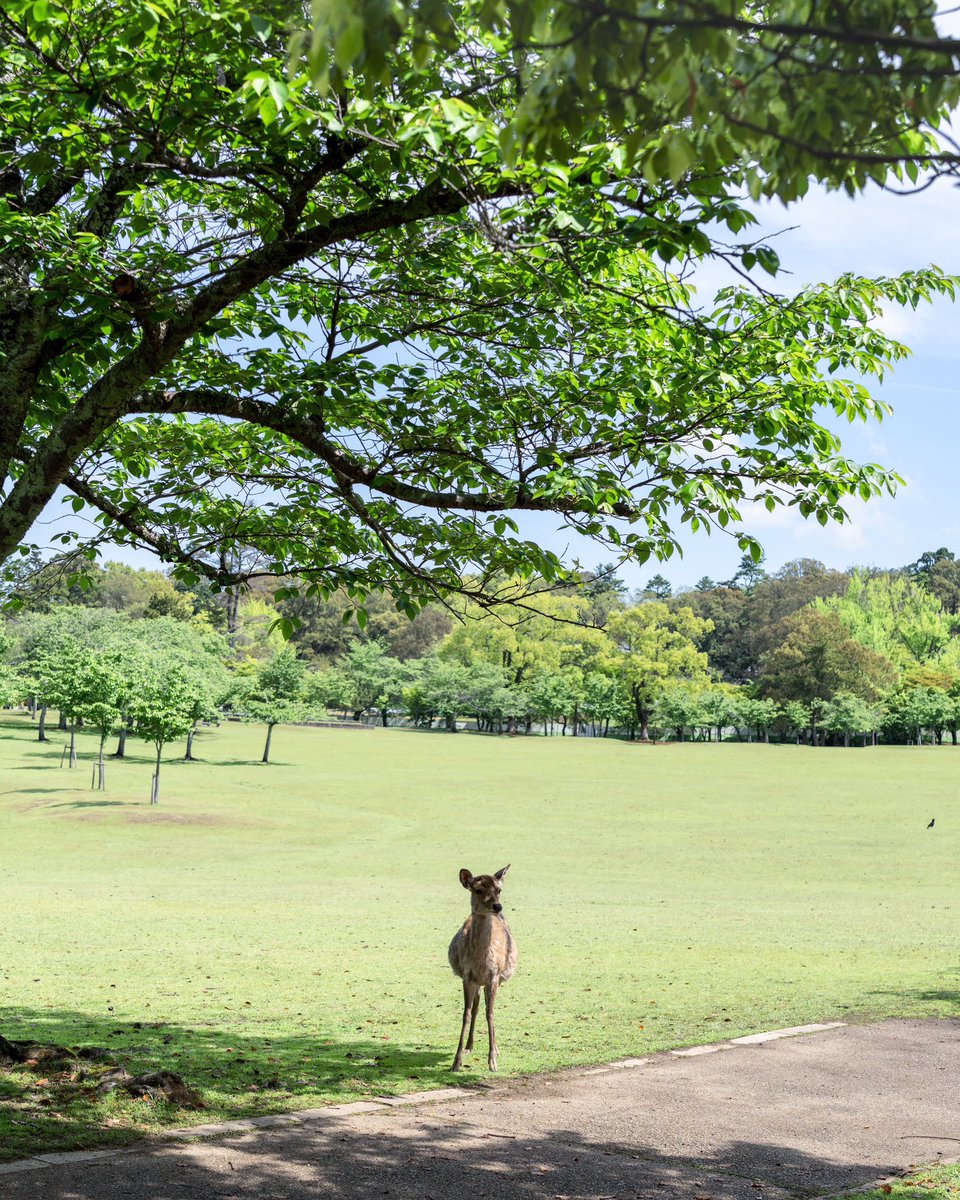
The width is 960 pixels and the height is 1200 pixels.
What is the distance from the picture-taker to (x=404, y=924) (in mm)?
18938

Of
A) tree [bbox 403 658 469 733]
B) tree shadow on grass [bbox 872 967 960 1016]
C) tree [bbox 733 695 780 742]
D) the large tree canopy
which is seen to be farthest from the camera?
tree [bbox 403 658 469 733]

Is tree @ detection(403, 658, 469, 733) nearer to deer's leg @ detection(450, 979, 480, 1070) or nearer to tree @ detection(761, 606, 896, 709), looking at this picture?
tree @ detection(761, 606, 896, 709)

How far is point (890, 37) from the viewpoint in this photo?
2.63 metres

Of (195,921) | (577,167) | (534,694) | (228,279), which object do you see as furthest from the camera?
(534,694)

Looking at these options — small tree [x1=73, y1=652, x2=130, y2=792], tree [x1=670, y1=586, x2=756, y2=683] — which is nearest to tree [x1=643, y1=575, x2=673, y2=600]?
tree [x1=670, y1=586, x2=756, y2=683]

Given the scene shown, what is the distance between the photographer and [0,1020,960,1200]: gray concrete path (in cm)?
591

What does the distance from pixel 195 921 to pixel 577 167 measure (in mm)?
15956

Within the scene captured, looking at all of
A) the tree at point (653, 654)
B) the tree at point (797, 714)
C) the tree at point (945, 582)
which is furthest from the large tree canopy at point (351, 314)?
the tree at point (945, 582)

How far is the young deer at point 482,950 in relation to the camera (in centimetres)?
875

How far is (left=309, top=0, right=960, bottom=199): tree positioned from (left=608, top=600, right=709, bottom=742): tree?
84.5 m

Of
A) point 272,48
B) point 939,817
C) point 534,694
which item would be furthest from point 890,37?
point 534,694

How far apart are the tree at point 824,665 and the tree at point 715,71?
3471 inches

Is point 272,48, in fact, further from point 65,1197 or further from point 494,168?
point 65,1197

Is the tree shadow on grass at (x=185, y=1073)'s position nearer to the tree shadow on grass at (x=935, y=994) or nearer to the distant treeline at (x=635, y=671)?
the tree shadow on grass at (x=935, y=994)
